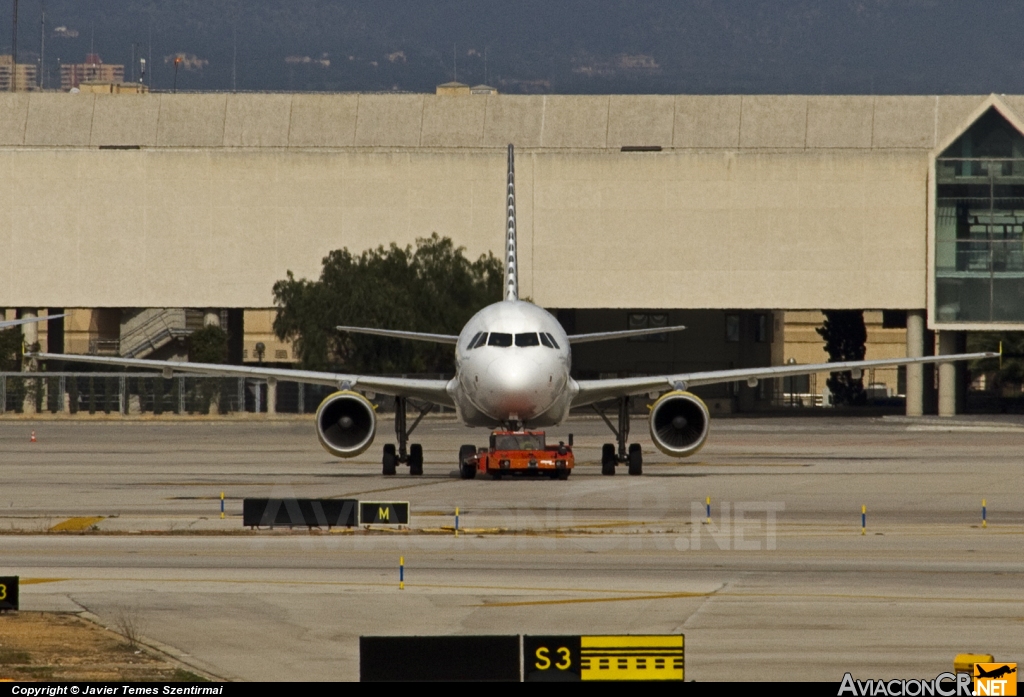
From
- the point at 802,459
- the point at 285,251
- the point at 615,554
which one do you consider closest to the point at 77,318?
the point at 285,251

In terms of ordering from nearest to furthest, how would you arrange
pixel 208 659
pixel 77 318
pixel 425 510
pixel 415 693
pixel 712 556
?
pixel 415 693 < pixel 208 659 < pixel 712 556 < pixel 425 510 < pixel 77 318

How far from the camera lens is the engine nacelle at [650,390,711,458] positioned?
4091cm

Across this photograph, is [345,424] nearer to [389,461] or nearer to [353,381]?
[353,381]

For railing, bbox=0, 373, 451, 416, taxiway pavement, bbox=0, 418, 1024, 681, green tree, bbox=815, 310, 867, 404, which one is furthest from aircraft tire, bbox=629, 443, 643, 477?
green tree, bbox=815, 310, 867, 404

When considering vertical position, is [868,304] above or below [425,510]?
above

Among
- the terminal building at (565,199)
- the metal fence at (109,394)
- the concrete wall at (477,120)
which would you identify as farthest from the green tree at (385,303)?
the concrete wall at (477,120)

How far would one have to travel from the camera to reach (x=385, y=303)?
9231 cm

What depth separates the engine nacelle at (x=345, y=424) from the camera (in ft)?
134

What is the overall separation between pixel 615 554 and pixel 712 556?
151cm

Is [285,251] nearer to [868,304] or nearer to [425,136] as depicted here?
[425,136]

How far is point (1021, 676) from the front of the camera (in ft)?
51.4

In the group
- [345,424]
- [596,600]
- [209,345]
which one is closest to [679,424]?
[345,424]

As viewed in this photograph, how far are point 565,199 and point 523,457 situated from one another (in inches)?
2292

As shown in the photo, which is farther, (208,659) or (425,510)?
(425,510)
